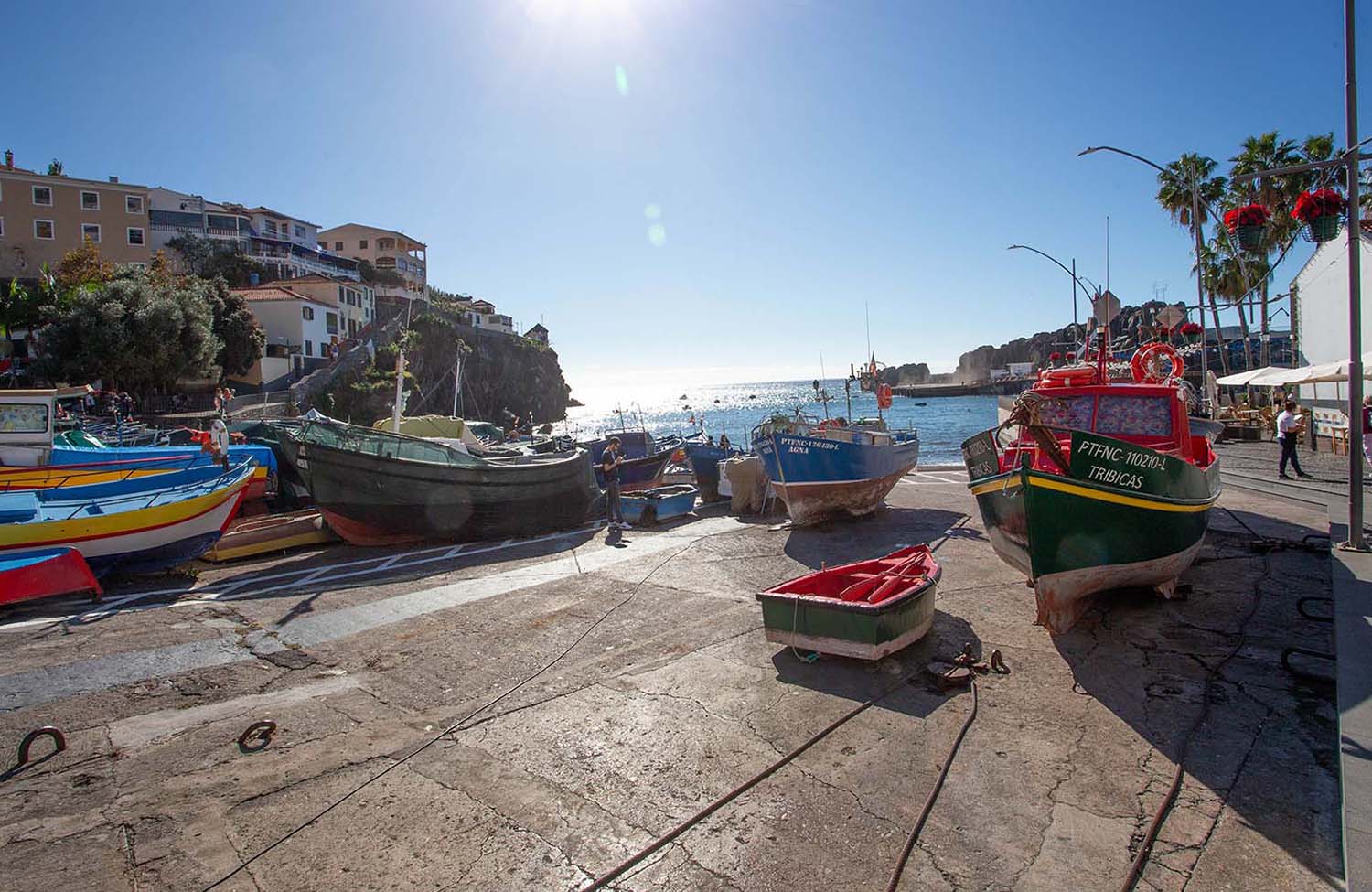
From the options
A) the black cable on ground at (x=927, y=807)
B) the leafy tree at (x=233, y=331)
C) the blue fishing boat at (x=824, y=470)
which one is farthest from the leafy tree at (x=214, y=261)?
the black cable on ground at (x=927, y=807)

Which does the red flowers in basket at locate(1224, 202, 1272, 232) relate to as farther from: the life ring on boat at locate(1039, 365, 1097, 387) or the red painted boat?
the red painted boat

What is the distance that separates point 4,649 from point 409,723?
211 inches

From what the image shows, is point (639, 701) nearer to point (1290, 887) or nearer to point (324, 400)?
point (1290, 887)

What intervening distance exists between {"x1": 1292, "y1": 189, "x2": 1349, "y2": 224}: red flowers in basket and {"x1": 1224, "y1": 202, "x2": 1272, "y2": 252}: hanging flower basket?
1.16 meters

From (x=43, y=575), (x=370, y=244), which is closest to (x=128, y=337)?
(x=43, y=575)

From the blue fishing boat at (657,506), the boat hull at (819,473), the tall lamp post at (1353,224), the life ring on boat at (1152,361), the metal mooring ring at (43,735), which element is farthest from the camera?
the blue fishing boat at (657,506)

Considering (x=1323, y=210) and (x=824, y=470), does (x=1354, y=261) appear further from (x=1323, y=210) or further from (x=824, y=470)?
(x=824, y=470)

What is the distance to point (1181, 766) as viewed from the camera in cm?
473

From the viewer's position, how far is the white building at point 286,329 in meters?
46.9

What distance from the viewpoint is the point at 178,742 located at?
17.9 ft

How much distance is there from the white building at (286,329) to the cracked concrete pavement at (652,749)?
1673 inches

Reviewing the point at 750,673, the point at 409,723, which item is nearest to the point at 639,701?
the point at 750,673

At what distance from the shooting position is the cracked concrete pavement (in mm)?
3904

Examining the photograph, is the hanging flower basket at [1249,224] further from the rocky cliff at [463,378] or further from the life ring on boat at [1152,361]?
the rocky cliff at [463,378]
